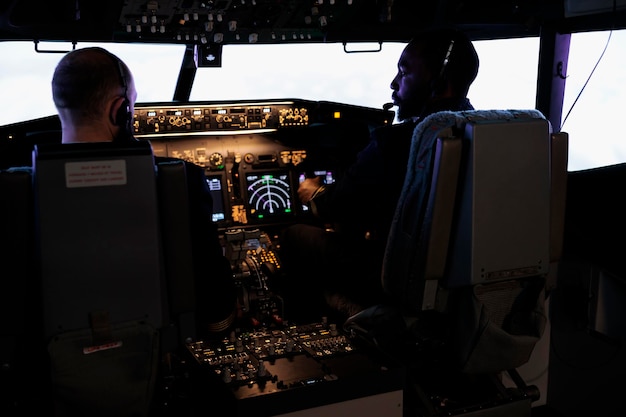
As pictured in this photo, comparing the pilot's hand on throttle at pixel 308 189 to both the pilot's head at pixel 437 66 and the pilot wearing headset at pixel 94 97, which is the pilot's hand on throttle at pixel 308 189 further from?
the pilot wearing headset at pixel 94 97

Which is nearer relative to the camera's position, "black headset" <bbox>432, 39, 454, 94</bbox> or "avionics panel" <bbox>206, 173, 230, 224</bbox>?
"black headset" <bbox>432, 39, 454, 94</bbox>

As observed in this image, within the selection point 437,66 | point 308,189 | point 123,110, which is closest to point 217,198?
point 308,189

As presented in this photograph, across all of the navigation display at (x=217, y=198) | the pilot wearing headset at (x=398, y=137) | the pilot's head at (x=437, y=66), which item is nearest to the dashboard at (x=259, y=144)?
the navigation display at (x=217, y=198)

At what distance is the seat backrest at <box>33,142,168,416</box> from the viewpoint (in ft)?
4.82

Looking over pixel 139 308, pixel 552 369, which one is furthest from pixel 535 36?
pixel 139 308

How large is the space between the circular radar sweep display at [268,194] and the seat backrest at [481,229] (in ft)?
4.40

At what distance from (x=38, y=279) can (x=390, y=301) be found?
4.03 feet

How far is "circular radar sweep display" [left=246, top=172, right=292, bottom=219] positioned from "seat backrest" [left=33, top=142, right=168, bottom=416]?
1689mm

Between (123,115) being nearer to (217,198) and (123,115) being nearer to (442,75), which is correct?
(442,75)

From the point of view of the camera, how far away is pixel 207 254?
1.88 meters

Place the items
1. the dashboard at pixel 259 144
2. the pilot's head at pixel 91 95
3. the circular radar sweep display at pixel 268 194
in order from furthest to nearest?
the circular radar sweep display at pixel 268 194 → the dashboard at pixel 259 144 → the pilot's head at pixel 91 95

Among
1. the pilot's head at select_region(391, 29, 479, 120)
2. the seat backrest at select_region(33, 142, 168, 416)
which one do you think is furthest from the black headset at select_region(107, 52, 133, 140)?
the pilot's head at select_region(391, 29, 479, 120)

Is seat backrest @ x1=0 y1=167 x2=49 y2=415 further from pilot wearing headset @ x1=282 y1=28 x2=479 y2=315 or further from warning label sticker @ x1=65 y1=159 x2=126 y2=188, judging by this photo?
pilot wearing headset @ x1=282 y1=28 x2=479 y2=315

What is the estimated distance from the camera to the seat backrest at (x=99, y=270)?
4.82ft
